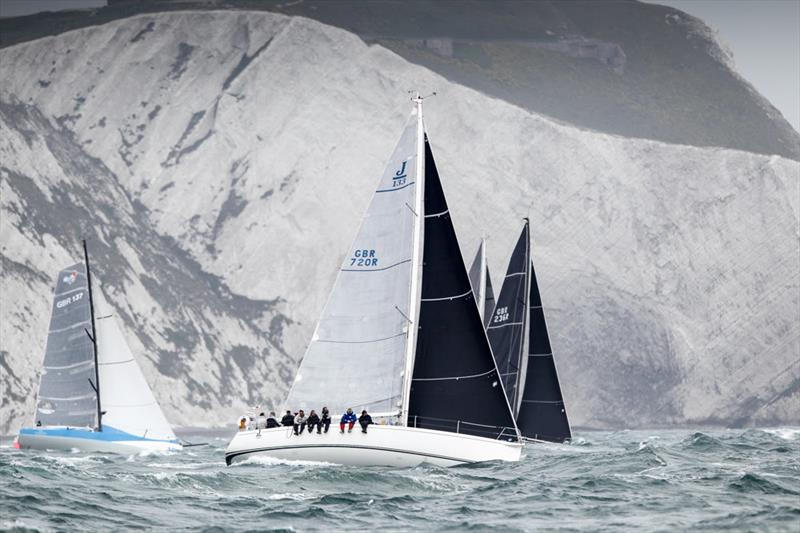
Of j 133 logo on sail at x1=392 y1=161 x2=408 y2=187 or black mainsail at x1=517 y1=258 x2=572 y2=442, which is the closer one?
j 133 logo on sail at x1=392 y1=161 x2=408 y2=187

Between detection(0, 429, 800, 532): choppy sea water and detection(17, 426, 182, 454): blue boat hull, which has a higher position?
detection(17, 426, 182, 454): blue boat hull

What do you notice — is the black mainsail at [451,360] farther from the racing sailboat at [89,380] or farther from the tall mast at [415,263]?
the racing sailboat at [89,380]

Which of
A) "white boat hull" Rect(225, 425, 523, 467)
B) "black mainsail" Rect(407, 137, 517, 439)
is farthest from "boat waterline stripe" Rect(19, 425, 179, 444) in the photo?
"black mainsail" Rect(407, 137, 517, 439)

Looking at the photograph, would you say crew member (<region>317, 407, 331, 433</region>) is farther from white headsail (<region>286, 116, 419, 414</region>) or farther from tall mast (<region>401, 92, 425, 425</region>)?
tall mast (<region>401, 92, 425, 425</region>)

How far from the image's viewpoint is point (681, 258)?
103 meters

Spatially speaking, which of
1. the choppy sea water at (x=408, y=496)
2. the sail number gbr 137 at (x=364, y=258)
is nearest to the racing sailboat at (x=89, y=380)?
the choppy sea water at (x=408, y=496)

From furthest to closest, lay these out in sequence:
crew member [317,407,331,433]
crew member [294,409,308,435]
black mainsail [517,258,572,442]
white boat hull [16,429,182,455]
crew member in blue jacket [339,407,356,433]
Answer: black mainsail [517,258,572,442] → white boat hull [16,429,182,455] → crew member [294,409,308,435] → crew member [317,407,331,433] → crew member in blue jacket [339,407,356,433]

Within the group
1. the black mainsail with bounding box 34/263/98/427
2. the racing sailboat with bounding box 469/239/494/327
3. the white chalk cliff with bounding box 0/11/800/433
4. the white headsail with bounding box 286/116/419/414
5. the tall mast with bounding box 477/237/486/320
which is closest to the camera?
the white headsail with bounding box 286/116/419/414

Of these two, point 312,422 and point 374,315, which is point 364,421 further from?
point 374,315

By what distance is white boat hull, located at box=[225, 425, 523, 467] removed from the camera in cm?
→ 3003

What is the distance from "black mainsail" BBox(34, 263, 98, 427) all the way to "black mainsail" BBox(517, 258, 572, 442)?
15.3 m

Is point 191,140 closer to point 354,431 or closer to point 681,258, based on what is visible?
point 681,258

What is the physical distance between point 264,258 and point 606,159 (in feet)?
87.7

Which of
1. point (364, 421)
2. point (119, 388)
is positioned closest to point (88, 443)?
point (119, 388)
